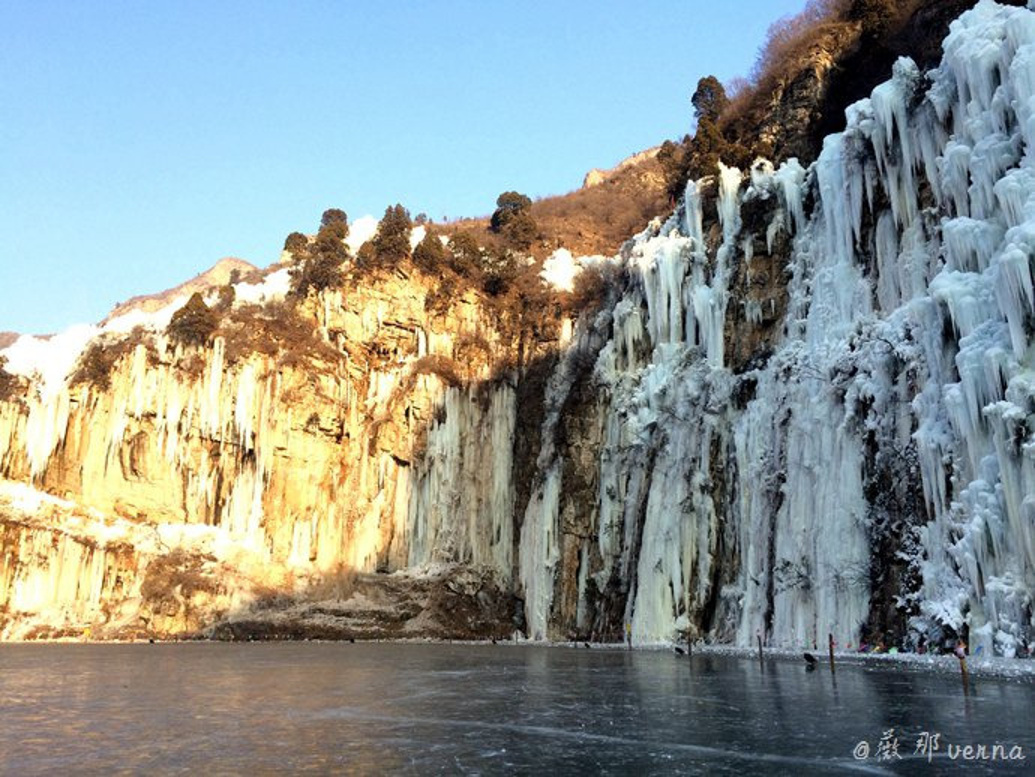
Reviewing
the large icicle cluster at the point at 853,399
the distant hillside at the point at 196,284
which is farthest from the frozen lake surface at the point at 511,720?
the distant hillside at the point at 196,284

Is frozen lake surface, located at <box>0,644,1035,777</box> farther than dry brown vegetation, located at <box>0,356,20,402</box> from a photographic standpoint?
No

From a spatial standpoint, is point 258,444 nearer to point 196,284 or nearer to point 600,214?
point 600,214

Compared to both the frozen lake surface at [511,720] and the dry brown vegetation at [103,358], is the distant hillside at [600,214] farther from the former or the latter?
the frozen lake surface at [511,720]

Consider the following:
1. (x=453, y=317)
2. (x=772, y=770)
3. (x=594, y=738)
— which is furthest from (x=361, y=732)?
(x=453, y=317)

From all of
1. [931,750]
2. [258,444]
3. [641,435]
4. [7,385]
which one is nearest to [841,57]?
[641,435]

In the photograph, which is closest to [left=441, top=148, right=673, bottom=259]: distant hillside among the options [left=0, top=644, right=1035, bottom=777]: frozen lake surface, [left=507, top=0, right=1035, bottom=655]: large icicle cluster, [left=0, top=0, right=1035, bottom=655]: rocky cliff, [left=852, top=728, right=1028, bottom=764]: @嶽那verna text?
[left=0, top=0, right=1035, bottom=655]: rocky cliff

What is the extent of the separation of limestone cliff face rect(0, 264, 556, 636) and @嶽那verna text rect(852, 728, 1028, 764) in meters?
40.8

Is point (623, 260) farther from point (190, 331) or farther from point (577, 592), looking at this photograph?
point (190, 331)

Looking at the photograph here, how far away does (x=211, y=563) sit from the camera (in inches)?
1919

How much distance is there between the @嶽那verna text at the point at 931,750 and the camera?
9.41m

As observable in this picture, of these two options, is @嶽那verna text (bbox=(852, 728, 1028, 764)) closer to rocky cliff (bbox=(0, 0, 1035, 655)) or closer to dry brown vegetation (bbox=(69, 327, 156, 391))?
rocky cliff (bbox=(0, 0, 1035, 655))

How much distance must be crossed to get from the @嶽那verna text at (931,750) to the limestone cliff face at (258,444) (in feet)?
134

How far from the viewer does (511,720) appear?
13.6 m

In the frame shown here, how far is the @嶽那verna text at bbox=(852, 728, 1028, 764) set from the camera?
9.41 meters
